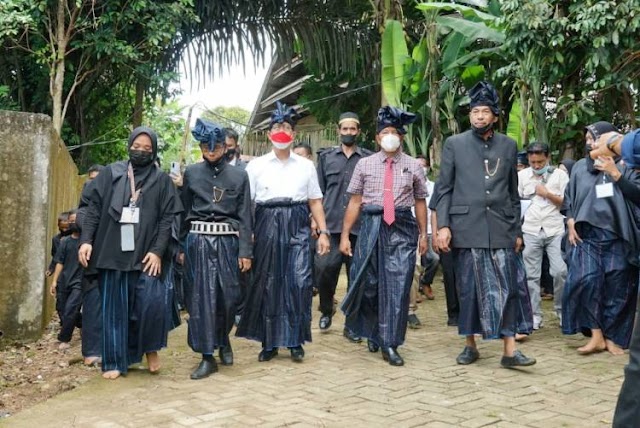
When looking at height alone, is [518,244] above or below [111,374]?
above

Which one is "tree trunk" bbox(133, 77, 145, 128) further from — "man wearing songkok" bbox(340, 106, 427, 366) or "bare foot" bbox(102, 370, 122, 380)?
"bare foot" bbox(102, 370, 122, 380)

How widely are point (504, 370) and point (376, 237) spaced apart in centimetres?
140

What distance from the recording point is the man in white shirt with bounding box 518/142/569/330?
23.8 ft

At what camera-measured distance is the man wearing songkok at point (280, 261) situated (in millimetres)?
6039

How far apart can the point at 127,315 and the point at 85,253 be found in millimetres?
541

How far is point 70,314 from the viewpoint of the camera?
22.7 feet

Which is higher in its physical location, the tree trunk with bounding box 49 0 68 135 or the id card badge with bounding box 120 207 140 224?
the tree trunk with bounding box 49 0 68 135

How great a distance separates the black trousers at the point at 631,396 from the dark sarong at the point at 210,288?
319 cm

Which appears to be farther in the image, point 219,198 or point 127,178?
point 219,198

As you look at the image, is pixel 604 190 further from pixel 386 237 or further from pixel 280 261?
pixel 280 261

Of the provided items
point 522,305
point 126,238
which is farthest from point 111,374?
point 522,305

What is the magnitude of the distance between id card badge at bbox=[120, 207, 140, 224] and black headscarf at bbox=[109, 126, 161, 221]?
0.09ft

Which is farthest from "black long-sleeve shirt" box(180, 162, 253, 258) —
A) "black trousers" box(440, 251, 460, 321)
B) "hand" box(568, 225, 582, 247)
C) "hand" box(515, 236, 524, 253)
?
"hand" box(568, 225, 582, 247)

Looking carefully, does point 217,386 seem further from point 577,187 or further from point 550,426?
point 577,187
